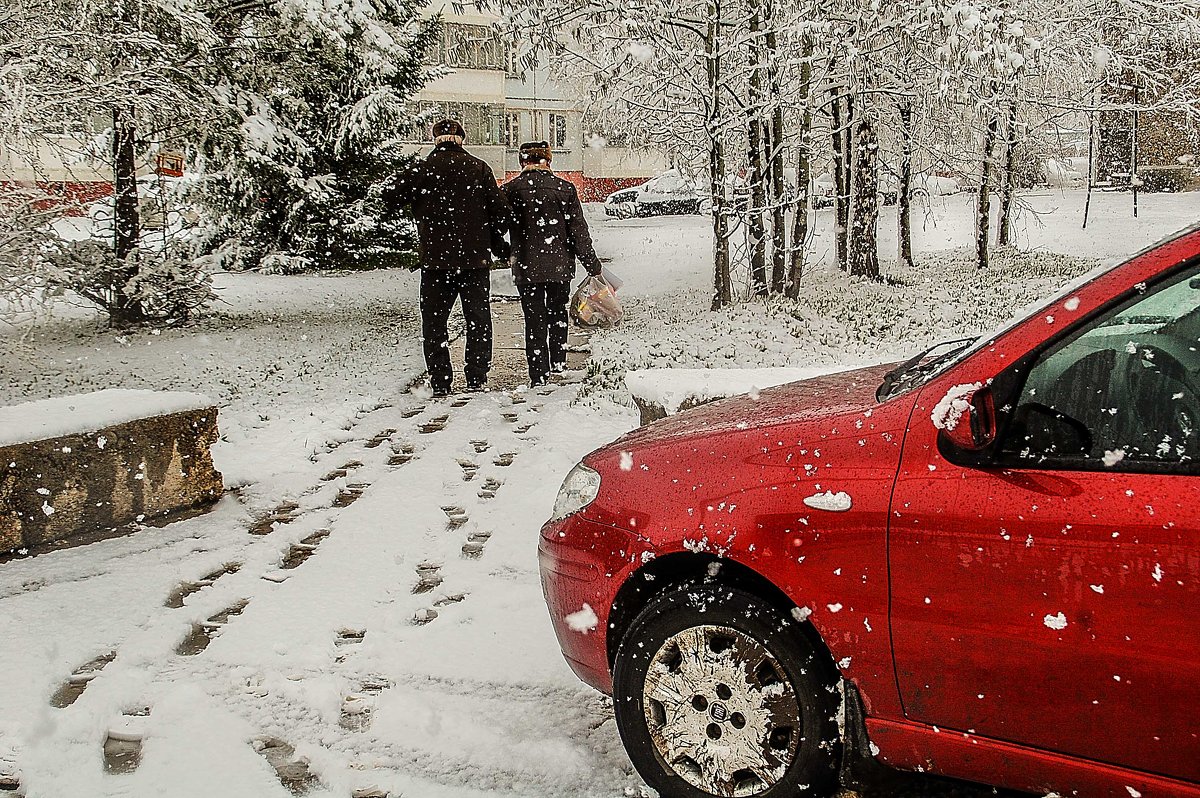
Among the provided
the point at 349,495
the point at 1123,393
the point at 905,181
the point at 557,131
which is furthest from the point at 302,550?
the point at 557,131

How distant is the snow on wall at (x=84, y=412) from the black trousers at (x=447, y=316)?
2876 millimetres

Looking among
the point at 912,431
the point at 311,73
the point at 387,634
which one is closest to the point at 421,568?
the point at 387,634

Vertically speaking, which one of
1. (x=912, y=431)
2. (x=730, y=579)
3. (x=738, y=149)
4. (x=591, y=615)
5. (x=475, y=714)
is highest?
(x=738, y=149)

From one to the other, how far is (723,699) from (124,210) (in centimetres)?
1230

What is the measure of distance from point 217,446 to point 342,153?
13.8 m

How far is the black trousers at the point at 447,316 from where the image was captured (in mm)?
8702

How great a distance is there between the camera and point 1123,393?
245cm

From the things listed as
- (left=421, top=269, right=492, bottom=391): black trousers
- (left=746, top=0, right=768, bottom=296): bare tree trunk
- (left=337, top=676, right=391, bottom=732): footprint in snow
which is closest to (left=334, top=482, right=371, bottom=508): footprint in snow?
(left=337, top=676, right=391, bottom=732): footprint in snow

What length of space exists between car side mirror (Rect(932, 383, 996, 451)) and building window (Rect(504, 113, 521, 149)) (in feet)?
154

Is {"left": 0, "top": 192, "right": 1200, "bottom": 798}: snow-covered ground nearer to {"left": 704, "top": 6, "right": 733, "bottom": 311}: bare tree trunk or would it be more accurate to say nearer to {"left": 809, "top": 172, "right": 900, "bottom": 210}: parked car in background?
{"left": 704, "top": 6, "right": 733, "bottom": 311}: bare tree trunk

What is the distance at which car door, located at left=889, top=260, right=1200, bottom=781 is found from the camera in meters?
2.18

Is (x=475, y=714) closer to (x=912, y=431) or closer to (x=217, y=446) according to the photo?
(x=912, y=431)

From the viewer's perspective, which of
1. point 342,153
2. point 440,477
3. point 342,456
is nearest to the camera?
point 440,477

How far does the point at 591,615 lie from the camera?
3.11 metres
